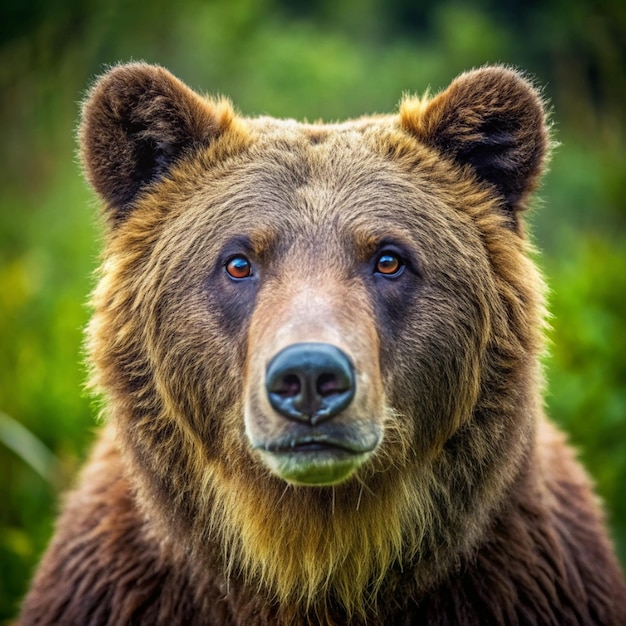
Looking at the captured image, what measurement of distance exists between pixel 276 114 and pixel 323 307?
49.3 ft

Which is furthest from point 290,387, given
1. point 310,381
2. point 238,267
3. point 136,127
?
point 136,127

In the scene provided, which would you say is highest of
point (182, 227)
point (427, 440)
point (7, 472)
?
point (182, 227)

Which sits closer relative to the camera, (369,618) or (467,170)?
(369,618)

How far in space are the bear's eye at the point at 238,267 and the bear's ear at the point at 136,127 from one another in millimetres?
716

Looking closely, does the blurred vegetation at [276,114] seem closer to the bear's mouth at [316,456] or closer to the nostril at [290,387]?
the bear's mouth at [316,456]

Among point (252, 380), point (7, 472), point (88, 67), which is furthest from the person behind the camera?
point (88, 67)

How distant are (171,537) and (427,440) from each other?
128 centimetres

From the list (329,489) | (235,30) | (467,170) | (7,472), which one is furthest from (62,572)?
(235,30)

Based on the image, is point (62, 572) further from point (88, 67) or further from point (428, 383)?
point (88, 67)

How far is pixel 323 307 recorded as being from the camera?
12.4 ft

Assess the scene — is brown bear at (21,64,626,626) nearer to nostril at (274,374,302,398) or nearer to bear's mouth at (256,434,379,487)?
bear's mouth at (256,434,379,487)

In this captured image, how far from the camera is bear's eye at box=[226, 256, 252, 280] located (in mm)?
4223

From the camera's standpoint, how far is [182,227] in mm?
4449

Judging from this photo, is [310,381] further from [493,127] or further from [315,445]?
[493,127]
